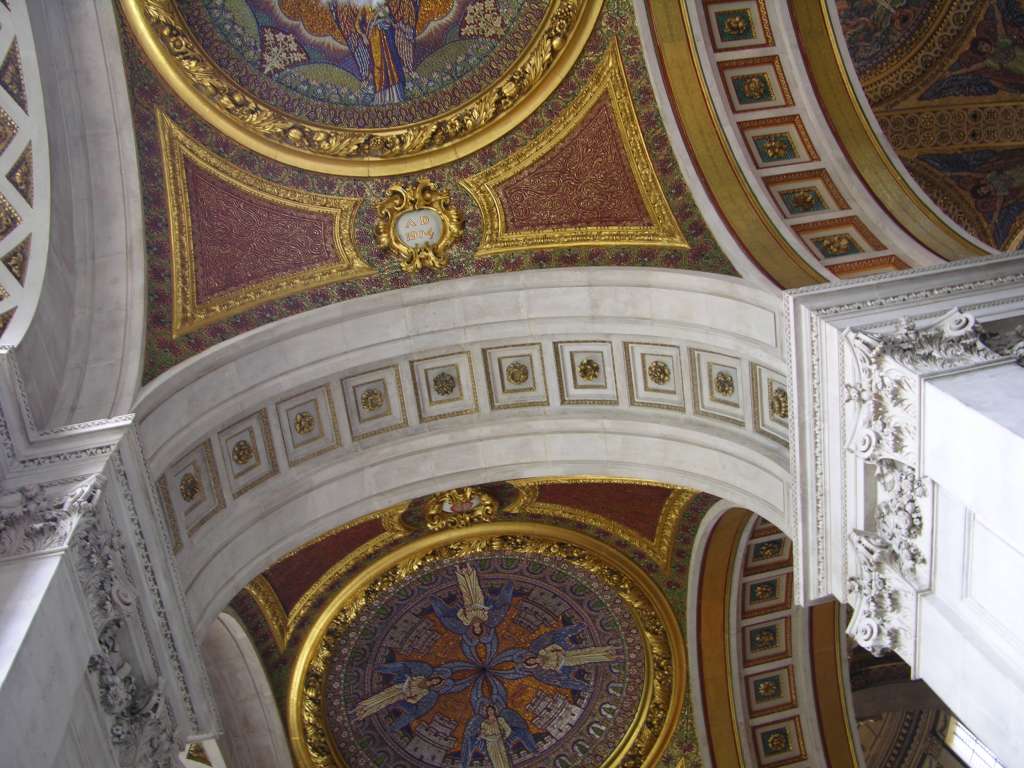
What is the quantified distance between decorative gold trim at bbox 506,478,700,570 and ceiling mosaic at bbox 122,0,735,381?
346 centimetres

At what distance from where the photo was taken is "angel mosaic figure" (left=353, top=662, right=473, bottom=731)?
13.8m

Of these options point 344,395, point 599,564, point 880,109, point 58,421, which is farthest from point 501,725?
→ point 880,109

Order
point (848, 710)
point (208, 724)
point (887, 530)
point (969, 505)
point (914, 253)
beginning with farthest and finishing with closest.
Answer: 1. point (848, 710)
2. point (914, 253)
3. point (208, 724)
4. point (887, 530)
5. point (969, 505)

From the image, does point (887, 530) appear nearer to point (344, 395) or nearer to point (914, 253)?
point (914, 253)

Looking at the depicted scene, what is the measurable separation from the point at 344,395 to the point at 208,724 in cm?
343

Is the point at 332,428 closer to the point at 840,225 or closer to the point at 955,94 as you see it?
the point at 840,225

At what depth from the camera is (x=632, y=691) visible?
1407 cm

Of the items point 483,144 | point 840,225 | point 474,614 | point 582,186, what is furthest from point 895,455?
point 474,614

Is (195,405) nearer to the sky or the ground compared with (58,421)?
nearer to the sky

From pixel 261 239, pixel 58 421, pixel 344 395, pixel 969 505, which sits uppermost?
pixel 261 239

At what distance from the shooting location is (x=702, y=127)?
9.54m

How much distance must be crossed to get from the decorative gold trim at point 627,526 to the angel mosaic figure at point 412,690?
282 centimetres

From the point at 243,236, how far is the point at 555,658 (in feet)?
24.0

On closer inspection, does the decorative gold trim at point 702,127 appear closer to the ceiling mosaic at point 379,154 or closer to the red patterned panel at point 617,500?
the ceiling mosaic at point 379,154
